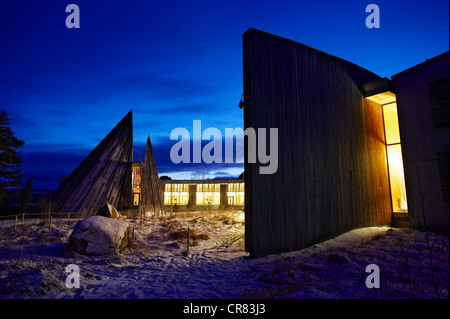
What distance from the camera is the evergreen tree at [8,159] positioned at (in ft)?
85.9

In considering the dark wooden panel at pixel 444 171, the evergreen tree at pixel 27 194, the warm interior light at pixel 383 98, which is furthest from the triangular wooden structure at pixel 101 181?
the evergreen tree at pixel 27 194

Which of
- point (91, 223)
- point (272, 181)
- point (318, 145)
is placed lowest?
point (91, 223)

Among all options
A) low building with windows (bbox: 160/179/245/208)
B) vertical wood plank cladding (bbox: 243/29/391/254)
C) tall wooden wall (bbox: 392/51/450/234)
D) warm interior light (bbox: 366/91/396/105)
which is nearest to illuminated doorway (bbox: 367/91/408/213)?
warm interior light (bbox: 366/91/396/105)

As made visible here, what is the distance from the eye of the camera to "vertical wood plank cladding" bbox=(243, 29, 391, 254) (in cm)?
915

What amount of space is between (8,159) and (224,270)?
3050 centimetres

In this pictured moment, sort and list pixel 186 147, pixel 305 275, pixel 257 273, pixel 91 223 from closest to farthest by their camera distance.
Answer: pixel 305 275
pixel 257 273
pixel 91 223
pixel 186 147

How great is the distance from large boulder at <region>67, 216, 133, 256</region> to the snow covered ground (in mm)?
330

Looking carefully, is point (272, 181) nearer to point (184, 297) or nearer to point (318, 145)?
point (318, 145)

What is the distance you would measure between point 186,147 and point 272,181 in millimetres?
8920

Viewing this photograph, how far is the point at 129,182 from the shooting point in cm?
1891

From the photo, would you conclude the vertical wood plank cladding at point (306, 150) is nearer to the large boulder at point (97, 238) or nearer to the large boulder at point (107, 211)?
the large boulder at point (97, 238)

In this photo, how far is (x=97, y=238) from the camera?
8688 millimetres
